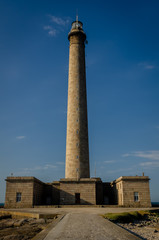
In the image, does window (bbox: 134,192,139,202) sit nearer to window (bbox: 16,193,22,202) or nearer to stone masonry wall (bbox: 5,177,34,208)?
stone masonry wall (bbox: 5,177,34,208)

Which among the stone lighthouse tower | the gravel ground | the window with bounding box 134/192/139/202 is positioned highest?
the stone lighthouse tower

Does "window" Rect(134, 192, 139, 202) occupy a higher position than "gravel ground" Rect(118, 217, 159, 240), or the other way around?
"window" Rect(134, 192, 139, 202)

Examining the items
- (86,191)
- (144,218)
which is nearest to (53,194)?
(86,191)

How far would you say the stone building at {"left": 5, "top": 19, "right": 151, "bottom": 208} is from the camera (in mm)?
28922

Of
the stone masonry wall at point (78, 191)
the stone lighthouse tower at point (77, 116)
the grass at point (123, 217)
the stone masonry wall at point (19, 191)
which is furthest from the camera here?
the stone lighthouse tower at point (77, 116)

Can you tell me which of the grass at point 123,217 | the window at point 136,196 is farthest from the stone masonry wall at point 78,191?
the grass at point 123,217

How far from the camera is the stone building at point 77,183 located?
1139 inches

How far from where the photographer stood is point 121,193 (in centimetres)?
2973

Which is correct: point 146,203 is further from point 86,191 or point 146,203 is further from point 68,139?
point 68,139

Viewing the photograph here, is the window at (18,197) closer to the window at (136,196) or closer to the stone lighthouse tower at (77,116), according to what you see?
the stone lighthouse tower at (77,116)

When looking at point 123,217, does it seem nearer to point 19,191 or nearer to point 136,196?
point 136,196

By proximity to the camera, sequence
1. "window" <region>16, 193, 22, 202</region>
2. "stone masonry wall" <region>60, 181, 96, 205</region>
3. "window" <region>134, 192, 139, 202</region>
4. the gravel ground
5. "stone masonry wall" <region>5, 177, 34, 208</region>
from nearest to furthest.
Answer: the gravel ground → "stone masonry wall" <region>5, 177, 34, 208</region> → "window" <region>16, 193, 22, 202</region> → "window" <region>134, 192, 139, 202</region> → "stone masonry wall" <region>60, 181, 96, 205</region>

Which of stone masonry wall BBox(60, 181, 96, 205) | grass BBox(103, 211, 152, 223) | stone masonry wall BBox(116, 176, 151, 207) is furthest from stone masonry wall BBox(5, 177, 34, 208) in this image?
grass BBox(103, 211, 152, 223)

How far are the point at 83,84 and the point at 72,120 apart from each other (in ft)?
22.2
